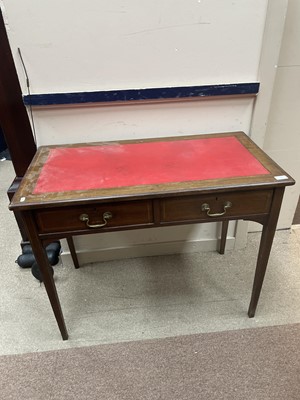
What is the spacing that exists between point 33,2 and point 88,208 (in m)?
0.80

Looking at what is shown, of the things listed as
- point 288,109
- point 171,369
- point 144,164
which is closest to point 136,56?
point 144,164

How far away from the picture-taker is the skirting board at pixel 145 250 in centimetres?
167

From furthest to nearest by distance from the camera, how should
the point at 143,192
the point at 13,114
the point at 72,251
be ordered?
the point at 72,251
the point at 13,114
the point at 143,192

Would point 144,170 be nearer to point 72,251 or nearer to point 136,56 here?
point 136,56

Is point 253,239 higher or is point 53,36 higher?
point 53,36

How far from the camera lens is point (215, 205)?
3.34 feet

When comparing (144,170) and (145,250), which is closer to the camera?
(144,170)

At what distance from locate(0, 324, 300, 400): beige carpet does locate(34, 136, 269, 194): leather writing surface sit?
2.43 ft

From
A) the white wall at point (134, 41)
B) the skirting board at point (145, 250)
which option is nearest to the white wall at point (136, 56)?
the white wall at point (134, 41)

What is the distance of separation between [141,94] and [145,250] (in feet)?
2.91

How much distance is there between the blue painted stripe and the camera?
1.22 meters

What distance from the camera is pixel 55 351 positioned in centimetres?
125

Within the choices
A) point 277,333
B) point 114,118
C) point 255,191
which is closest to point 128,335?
point 277,333

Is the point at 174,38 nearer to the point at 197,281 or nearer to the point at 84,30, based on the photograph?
the point at 84,30
